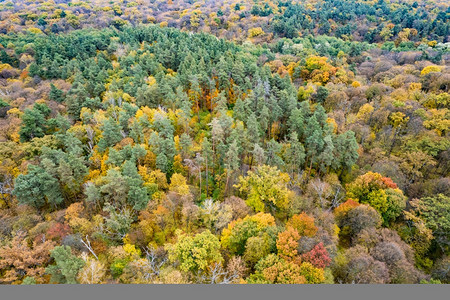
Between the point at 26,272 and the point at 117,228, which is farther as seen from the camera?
the point at 117,228

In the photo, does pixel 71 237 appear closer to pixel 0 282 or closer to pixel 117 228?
pixel 117 228

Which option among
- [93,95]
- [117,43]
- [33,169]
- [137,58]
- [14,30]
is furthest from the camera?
[14,30]

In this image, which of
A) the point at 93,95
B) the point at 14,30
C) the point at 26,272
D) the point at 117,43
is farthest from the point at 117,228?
the point at 14,30

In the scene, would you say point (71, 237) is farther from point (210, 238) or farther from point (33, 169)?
point (210, 238)

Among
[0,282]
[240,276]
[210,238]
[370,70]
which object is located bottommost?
[0,282]

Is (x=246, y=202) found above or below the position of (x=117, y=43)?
below

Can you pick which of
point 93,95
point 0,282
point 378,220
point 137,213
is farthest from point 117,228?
point 93,95

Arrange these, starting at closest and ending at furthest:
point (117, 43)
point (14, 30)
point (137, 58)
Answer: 1. point (137, 58)
2. point (117, 43)
3. point (14, 30)
